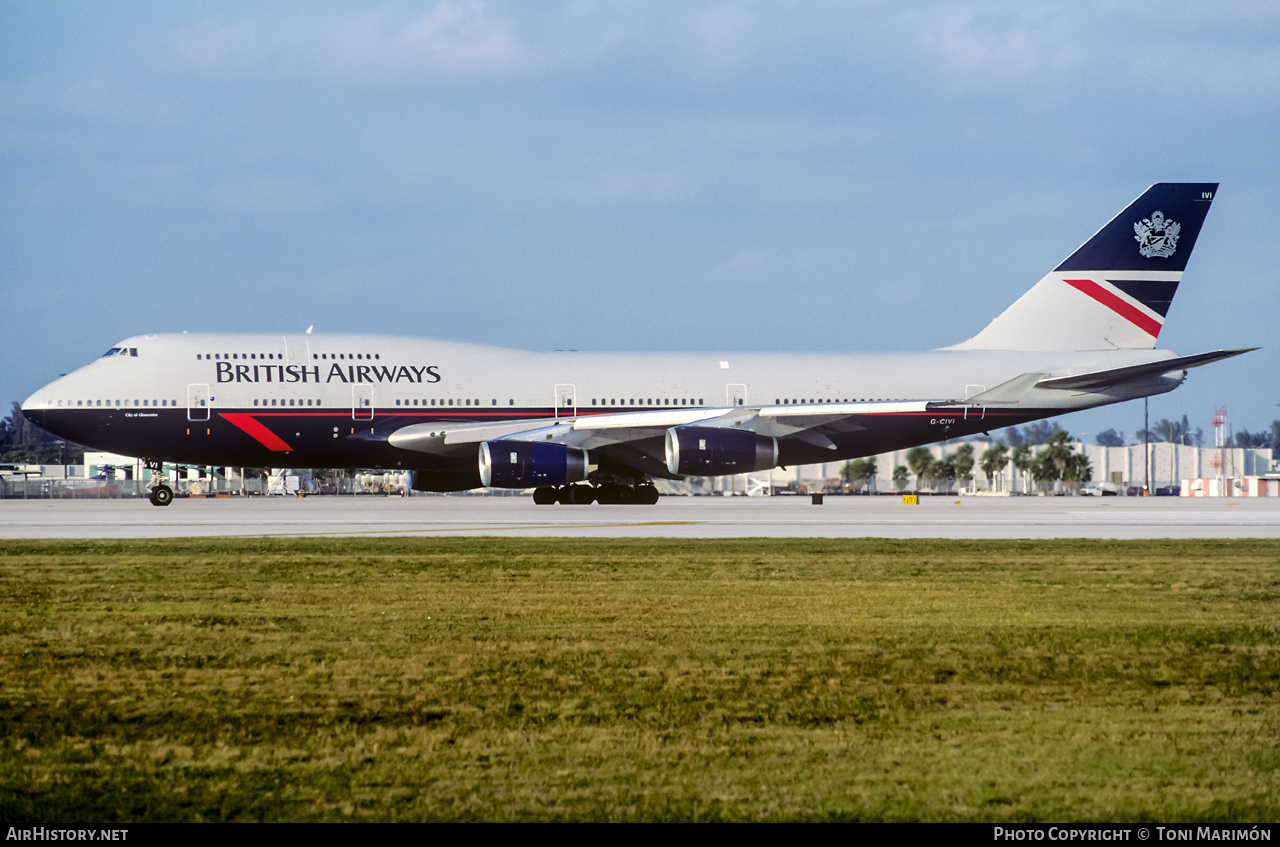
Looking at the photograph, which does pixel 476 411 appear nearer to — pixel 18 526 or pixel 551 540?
pixel 18 526

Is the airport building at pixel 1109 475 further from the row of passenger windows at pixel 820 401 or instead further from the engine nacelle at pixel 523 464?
the engine nacelle at pixel 523 464

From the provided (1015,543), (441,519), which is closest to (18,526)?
(441,519)

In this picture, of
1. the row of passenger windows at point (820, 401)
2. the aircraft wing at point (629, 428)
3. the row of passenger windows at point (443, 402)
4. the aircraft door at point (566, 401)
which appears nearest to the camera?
the aircraft wing at point (629, 428)

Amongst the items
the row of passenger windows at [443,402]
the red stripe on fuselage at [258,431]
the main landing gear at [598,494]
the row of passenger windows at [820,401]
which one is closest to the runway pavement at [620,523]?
the red stripe on fuselage at [258,431]

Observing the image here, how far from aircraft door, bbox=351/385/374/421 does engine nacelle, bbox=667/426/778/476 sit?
27.5 feet

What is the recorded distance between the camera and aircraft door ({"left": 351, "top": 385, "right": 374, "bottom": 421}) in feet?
120

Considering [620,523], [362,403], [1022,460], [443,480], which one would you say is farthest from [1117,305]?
[1022,460]

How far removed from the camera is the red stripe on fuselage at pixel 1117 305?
Result: 41.4 meters

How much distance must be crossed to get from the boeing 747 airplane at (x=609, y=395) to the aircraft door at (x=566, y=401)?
58 millimetres

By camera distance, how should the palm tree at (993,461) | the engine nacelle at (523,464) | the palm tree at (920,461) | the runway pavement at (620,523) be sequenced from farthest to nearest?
the palm tree at (993,461) < the palm tree at (920,461) < the engine nacelle at (523,464) < the runway pavement at (620,523)

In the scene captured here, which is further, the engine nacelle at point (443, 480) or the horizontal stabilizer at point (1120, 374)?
the engine nacelle at point (443, 480)

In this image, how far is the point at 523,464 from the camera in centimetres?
3400

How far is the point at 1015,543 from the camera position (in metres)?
21.8

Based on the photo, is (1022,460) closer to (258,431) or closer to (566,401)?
(566,401)
